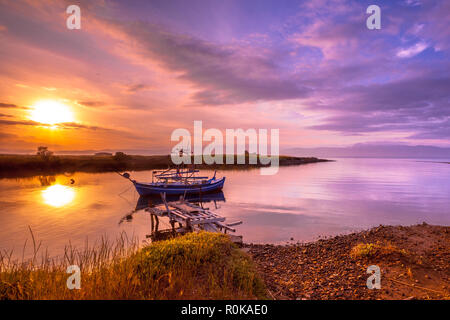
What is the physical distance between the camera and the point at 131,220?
2398cm

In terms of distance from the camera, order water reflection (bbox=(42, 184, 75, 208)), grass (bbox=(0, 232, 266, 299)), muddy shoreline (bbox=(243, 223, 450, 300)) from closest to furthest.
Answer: grass (bbox=(0, 232, 266, 299)) → muddy shoreline (bbox=(243, 223, 450, 300)) → water reflection (bbox=(42, 184, 75, 208))

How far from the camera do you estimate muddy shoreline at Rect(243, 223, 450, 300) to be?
22.5 feet

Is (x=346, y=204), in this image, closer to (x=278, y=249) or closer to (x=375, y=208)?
(x=375, y=208)

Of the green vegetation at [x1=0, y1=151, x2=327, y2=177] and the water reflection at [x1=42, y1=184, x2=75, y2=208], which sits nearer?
the water reflection at [x1=42, y1=184, x2=75, y2=208]

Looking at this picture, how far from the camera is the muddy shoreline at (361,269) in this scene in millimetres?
6863

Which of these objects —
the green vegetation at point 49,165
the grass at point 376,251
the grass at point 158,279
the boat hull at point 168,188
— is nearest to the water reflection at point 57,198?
the boat hull at point 168,188

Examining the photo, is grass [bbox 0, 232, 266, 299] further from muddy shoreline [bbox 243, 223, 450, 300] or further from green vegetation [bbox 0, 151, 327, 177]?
green vegetation [bbox 0, 151, 327, 177]

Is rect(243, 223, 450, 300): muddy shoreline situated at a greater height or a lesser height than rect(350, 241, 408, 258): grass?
lesser

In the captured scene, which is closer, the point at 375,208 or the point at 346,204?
the point at 375,208

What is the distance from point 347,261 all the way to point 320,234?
9.19m

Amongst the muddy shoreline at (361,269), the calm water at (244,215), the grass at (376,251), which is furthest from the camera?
the calm water at (244,215)

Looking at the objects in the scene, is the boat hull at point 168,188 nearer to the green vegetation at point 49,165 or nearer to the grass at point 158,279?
the grass at point 158,279

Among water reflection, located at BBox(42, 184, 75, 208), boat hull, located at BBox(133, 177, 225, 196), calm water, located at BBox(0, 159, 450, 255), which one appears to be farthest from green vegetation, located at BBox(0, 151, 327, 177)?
boat hull, located at BBox(133, 177, 225, 196)
